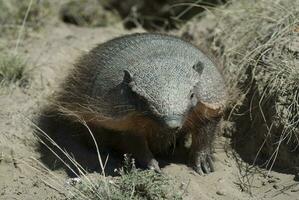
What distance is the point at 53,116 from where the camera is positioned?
7.70m

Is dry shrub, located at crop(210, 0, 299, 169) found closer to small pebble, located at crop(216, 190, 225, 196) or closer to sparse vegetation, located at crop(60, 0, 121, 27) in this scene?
small pebble, located at crop(216, 190, 225, 196)

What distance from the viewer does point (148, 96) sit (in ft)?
19.2

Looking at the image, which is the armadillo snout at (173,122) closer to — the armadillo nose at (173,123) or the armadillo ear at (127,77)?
the armadillo nose at (173,123)

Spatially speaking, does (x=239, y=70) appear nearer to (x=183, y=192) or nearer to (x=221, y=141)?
(x=221, y=141)

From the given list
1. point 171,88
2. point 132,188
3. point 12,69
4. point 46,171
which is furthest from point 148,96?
point 12,69

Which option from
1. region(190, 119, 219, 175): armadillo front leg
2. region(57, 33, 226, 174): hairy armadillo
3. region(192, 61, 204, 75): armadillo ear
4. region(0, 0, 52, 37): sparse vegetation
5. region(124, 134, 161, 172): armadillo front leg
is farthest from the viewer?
region(0, 0, 52, 37): sparse vegetation

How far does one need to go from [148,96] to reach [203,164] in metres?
1.43

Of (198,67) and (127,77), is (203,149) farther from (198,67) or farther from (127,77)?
(127,77)

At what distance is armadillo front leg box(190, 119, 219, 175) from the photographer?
668 centimetres

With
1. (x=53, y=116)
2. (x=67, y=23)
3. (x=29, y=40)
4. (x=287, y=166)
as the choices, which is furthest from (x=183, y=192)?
(x=67, y=23)

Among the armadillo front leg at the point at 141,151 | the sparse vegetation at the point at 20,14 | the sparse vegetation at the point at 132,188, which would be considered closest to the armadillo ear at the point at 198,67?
the armadillo front leg at the point at 141,151

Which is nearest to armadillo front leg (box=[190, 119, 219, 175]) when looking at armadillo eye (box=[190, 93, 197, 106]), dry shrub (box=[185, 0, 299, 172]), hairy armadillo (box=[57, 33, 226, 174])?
hairy armadillo (box=[57, 33, 226, 174])

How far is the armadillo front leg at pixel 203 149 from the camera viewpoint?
6.68 meters

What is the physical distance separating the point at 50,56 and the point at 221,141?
2.83 metres
